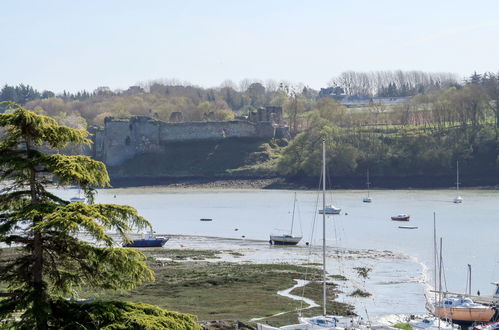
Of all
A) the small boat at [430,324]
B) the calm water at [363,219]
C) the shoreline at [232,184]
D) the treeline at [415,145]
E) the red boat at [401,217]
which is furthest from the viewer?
the treeline at [415,145]

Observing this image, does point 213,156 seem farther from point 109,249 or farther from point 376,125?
point 109,249

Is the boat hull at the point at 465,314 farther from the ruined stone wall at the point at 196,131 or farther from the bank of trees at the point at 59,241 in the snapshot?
the ruined stone wall at the point at 196,131

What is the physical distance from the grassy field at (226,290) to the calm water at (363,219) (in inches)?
284

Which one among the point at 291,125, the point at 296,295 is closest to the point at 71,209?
the point at 296,295

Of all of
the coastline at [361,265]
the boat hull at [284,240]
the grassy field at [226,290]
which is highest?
the boat hull at [284,240]

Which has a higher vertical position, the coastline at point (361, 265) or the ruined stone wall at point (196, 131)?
the ruined stone wall at point (196, 131)

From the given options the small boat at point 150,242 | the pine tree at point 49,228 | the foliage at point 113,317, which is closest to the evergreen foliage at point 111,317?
the foliage at point 113,317

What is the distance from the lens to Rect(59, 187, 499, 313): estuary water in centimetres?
4252

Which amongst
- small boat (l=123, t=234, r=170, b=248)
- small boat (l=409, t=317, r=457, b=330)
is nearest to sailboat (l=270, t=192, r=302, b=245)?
small boat (l=123, t=234, r=170, b=248)

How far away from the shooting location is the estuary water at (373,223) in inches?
1674

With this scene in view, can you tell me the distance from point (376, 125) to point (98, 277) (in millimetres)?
113914

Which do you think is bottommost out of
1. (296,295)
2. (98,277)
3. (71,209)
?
(296,295)

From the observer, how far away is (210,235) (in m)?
61.9

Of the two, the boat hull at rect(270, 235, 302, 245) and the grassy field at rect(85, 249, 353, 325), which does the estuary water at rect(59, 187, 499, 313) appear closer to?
the boat hull at rect(270, 235, 302, 245)
